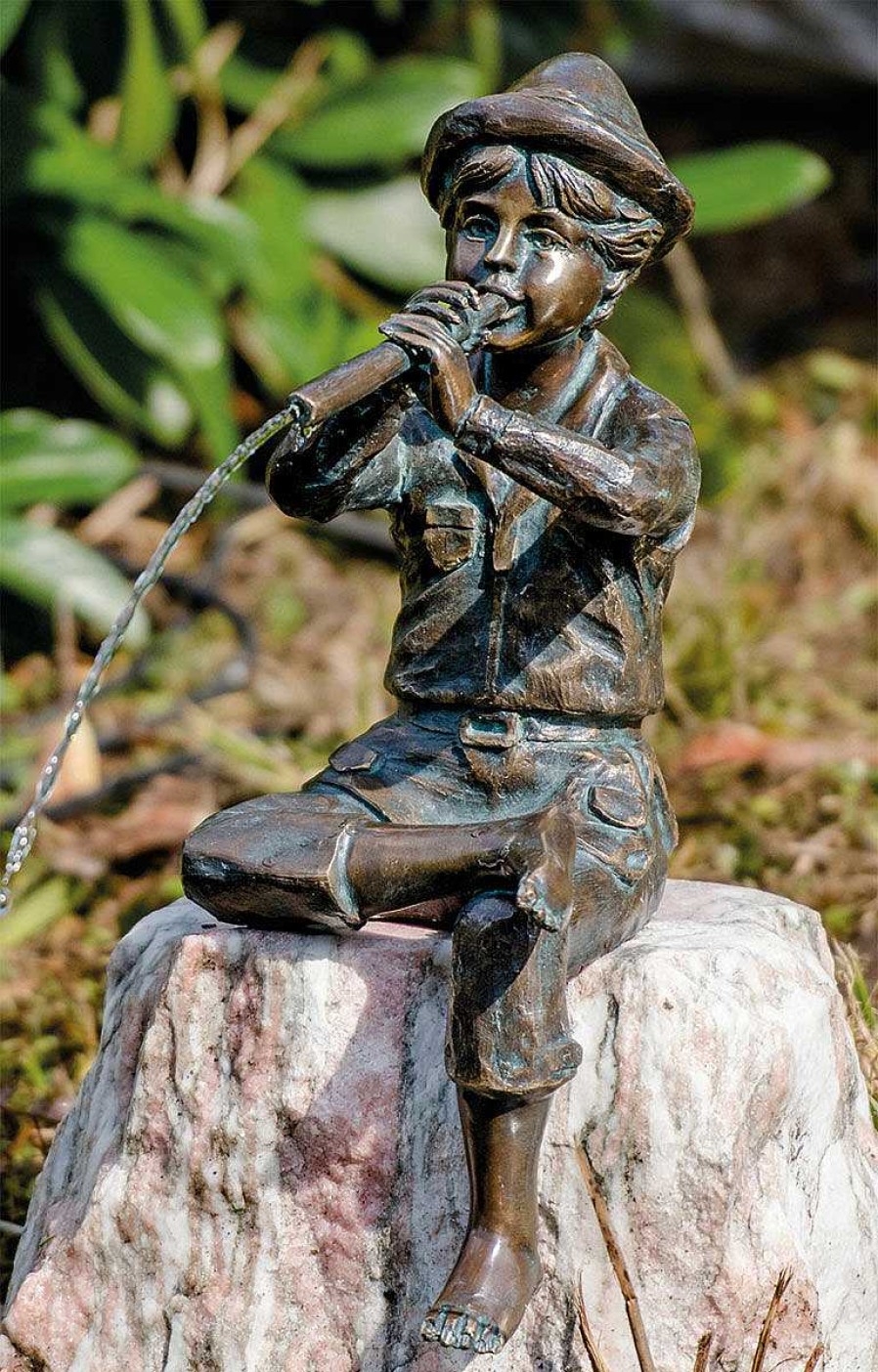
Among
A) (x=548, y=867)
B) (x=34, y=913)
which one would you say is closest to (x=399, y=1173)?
(x=548, y=867)

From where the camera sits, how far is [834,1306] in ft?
8.71

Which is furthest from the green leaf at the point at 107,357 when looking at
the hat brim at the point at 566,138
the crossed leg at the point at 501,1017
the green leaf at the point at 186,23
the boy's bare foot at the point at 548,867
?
the boy's bare foot at the point at 548,867

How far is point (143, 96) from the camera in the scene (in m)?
5.05

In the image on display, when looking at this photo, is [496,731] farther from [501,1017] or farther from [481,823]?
[501,1017]

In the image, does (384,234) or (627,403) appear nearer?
(627,403)

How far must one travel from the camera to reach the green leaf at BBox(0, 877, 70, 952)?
165 inches

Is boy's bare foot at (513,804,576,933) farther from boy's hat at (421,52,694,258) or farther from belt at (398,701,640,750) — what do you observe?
boy's hat at (421,52,694,258)

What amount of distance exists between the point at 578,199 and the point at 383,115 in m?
3.10

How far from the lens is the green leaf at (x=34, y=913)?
4.19 m

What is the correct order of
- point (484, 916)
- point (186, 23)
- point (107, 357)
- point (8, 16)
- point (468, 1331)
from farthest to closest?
point (107, 357), point (186, 23), point (8, 16), point (484, 916), point (468, 1331)

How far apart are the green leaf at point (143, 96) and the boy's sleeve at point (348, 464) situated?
2663mm

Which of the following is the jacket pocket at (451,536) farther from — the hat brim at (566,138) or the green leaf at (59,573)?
the green leaf at (59,573)

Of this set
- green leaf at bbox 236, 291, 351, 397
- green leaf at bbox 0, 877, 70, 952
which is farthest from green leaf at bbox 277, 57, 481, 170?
green leaf at bbox 0, 877, 70, 952

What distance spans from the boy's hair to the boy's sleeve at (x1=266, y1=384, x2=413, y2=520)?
31cm
